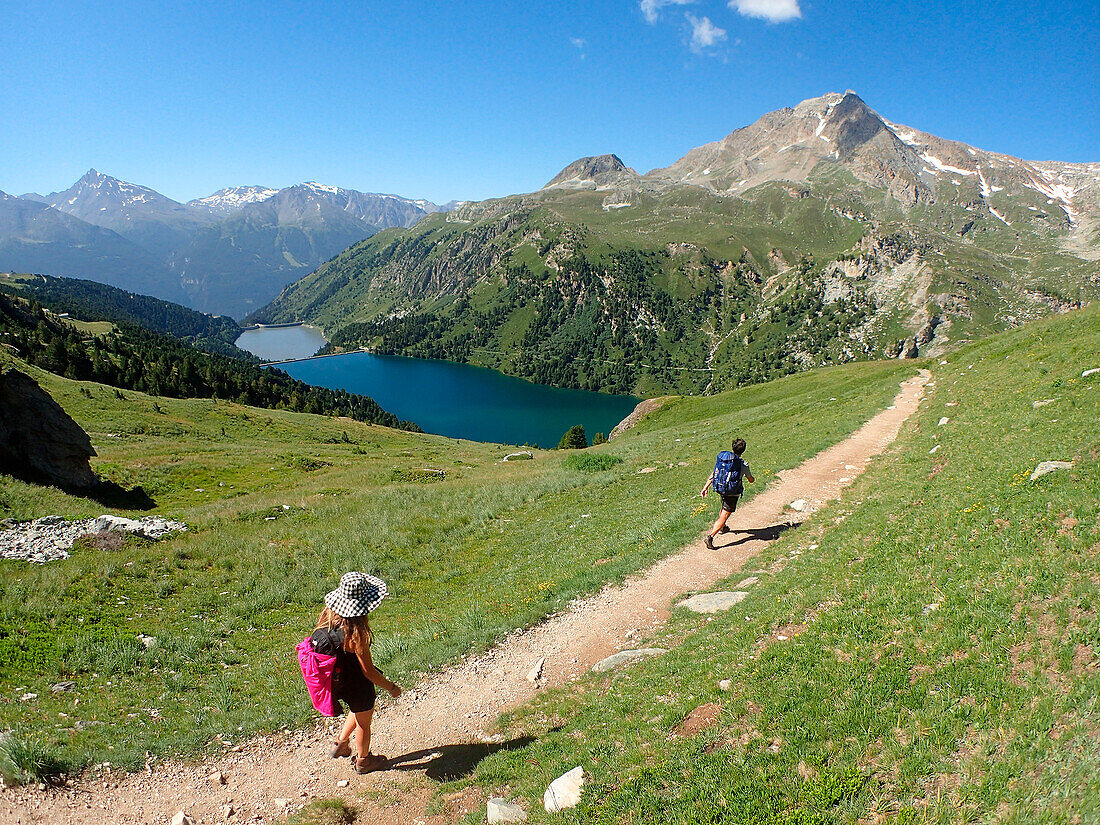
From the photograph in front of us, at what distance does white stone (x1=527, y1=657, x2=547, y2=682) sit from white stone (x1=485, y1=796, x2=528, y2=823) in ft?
12.2

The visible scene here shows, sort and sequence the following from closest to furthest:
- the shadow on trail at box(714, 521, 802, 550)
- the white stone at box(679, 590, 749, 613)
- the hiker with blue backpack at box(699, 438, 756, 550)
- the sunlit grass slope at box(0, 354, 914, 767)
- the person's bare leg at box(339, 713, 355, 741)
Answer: the person's bare leg at box(339, 713, 355, 741), the sunlit grass slope at box(0, 354, 914, 767), the white stone at box(679, 590, 749, 613), the hiker with blue backpack at box(699, 438, 756, 550), the shadow on trail at box(714, 521, 802, 550)

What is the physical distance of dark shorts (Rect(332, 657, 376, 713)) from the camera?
802 centimetres

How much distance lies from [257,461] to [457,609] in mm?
37300

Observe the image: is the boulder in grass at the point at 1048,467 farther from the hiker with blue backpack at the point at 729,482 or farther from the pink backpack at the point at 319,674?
A: the pink backpack at the point at 319,674

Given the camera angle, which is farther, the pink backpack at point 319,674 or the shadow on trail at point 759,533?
the shadow on trail at point 759,533

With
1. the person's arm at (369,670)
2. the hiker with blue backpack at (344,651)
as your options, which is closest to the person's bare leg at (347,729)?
the hiker with blue backpack at (344,651)

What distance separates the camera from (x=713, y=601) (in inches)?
501

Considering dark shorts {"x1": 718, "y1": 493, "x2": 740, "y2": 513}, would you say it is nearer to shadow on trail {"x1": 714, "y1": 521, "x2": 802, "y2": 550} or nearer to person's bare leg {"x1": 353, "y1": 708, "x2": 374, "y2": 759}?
shadow on trail {"x1": 714, "y1": 521, "x2": 802, "y2": 550}

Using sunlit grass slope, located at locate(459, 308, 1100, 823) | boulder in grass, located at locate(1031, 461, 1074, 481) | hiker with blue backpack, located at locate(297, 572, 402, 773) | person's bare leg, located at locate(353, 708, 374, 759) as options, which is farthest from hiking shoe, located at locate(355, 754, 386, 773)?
boulder in grass, located at locate(1031, 461, 1074, 481)

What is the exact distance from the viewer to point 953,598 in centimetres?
813

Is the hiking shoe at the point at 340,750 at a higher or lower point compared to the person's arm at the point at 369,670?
lower

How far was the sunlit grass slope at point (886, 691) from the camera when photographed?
17.4 ft

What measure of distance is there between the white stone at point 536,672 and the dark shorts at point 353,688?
3.81 meters

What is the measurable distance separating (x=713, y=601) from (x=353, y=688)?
873 centimetres
